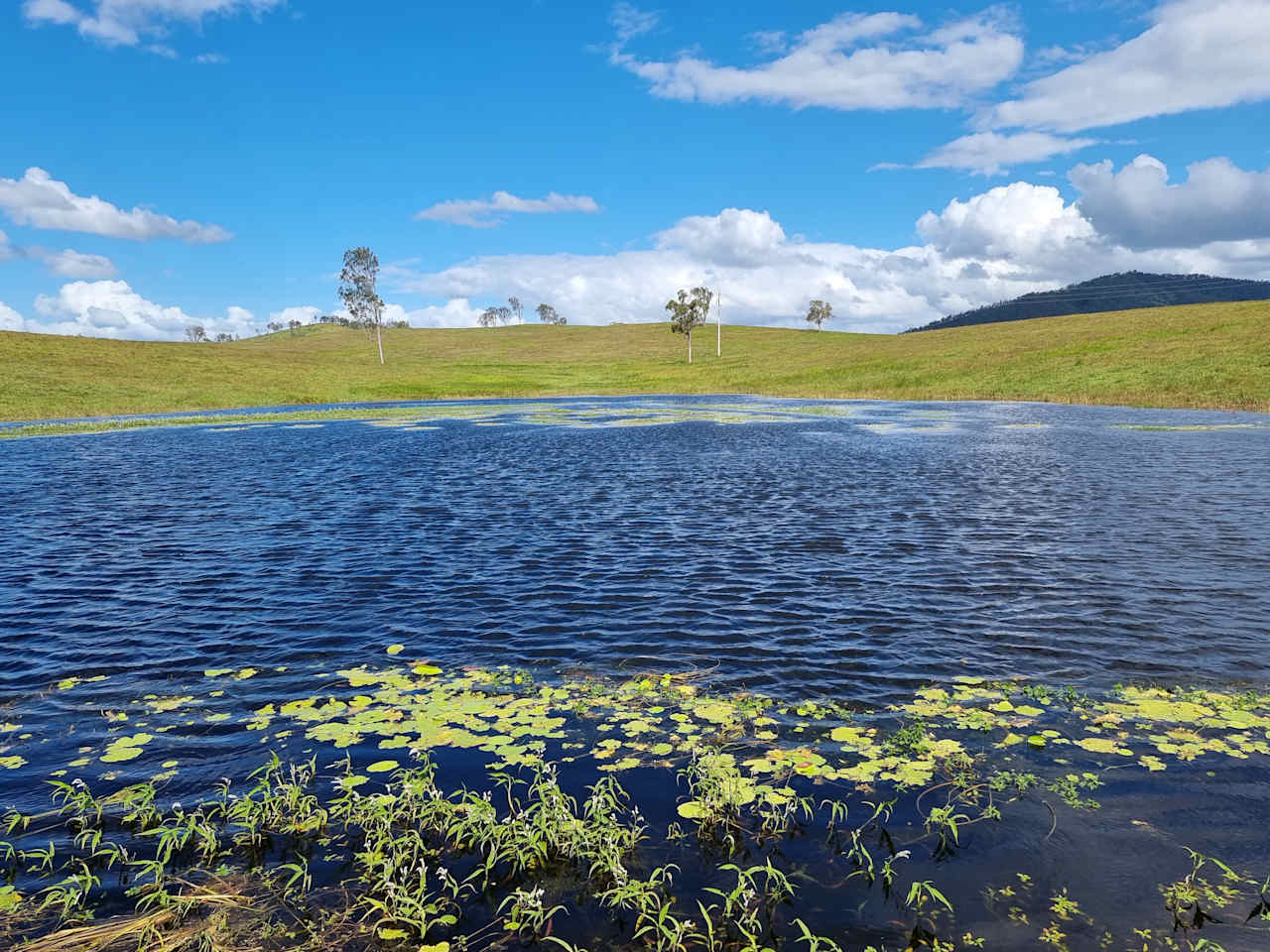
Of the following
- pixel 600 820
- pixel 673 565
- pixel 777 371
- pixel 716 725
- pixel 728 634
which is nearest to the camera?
pixel 600 820

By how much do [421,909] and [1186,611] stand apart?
46.8 ft

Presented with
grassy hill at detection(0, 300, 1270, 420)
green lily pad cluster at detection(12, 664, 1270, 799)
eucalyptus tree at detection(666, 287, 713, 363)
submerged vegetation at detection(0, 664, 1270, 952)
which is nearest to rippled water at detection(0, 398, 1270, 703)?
green lily pad cluster at detection(12, 664, 1270, 799)

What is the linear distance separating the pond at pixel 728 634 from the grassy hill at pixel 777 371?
172 ft

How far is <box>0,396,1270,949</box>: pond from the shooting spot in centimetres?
813

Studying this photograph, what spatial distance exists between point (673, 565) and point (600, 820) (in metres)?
10.8

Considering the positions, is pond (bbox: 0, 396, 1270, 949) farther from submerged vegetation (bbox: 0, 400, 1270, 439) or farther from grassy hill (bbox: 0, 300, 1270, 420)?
grassy hill (bbox: 0, 300, 1270, 420)

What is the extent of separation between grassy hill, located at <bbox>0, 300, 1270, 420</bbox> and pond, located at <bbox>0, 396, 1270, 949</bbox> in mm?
52390

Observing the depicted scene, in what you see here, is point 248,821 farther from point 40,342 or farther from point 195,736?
point 40,342

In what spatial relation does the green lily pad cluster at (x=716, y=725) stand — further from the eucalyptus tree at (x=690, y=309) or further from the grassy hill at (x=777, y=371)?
the eucalyptus tree at (x=690, y=309)

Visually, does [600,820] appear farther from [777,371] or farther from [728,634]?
[777,371]

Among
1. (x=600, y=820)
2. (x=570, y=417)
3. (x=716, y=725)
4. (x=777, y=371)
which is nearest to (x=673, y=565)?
(x=716, y=725)

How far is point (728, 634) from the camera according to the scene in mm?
13656

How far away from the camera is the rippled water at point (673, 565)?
505 inches

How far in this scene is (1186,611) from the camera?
14.2 m
